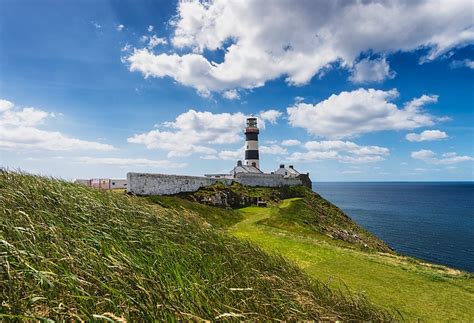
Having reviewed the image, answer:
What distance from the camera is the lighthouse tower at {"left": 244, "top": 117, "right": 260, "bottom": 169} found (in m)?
64.8

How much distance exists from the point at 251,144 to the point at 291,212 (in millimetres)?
28564

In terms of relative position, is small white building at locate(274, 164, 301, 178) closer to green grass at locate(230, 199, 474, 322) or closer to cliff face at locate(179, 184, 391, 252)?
cliff face at locate(179, 184, 391, 252)

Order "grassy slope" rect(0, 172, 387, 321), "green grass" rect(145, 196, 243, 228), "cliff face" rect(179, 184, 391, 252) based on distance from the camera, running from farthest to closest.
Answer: "cliff face" rect(179, 184, 391, 252), "green grass" rect(145, 196, 243, 228), "grassy slope" rect(0, 172, 387, 321)

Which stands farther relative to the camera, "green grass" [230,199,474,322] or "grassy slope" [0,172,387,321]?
"green grass" [230,199,474,322]

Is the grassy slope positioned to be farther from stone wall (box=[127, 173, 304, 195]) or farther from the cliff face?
the cliff face

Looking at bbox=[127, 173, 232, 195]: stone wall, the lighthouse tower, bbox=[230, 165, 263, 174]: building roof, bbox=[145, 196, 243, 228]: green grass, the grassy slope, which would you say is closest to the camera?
the grassy slope

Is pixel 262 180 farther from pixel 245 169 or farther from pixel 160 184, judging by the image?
pixel 160 184

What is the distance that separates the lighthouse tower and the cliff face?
11939 millimetres

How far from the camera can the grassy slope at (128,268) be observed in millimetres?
3654

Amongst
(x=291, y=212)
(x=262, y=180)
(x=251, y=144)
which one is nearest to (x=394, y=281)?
(x=291, y=212)

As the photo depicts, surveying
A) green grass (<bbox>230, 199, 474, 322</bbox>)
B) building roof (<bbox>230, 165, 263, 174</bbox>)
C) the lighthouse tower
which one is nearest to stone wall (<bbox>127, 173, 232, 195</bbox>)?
green grass (<bbox>230, 199, 474, 322</bbox>)

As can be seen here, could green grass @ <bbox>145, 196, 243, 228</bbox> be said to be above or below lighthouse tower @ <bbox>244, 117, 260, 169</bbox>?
below

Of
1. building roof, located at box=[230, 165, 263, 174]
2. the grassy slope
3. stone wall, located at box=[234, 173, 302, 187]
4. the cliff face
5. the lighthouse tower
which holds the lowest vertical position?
the cliff face

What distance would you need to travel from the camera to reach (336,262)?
13648 mm
